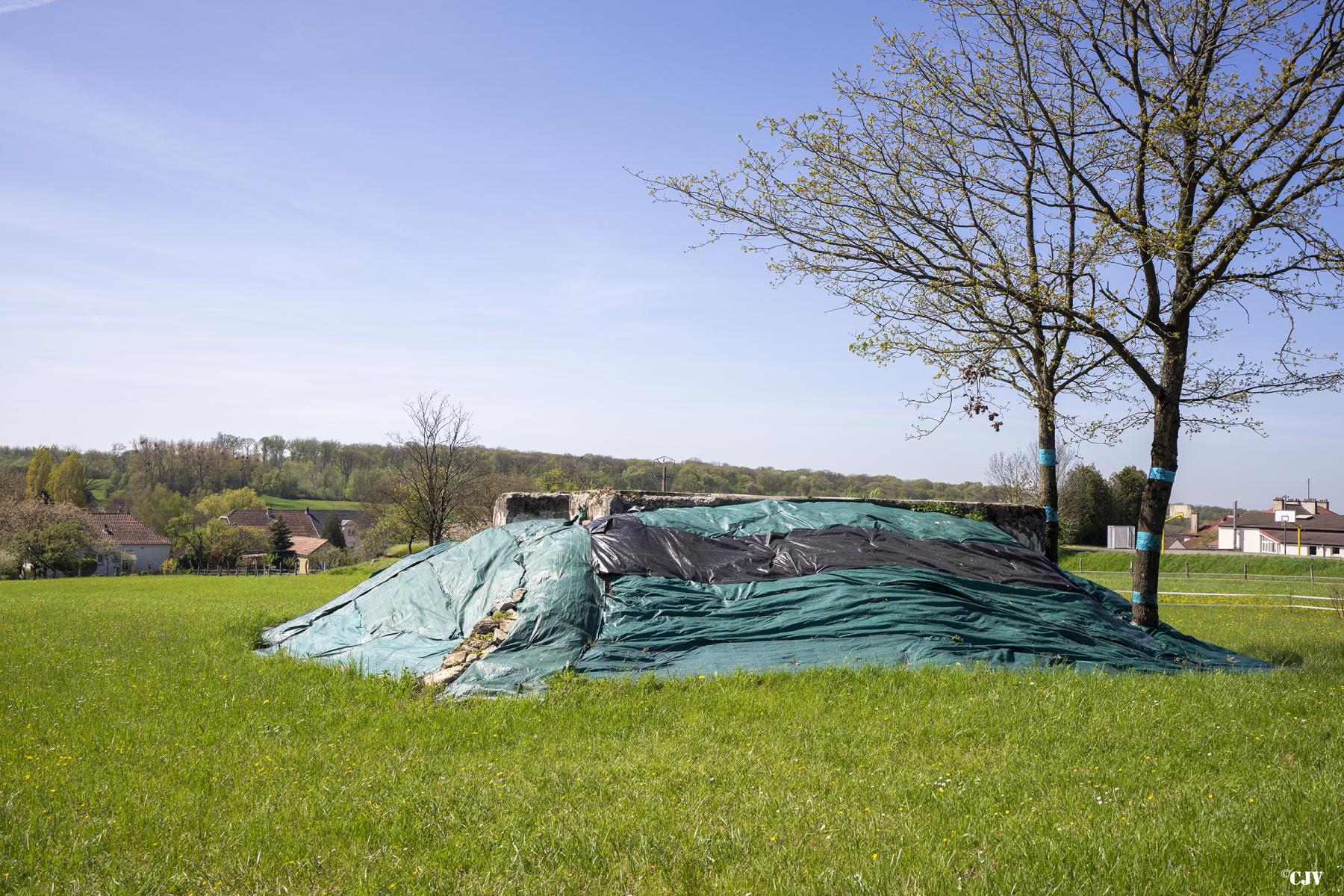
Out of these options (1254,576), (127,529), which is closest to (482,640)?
(1254,576)

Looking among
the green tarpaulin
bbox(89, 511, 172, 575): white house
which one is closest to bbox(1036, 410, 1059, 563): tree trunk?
the green tarpaulin

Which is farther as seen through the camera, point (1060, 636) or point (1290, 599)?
point (1290, 599)

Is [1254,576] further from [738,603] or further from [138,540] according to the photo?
[138,540]

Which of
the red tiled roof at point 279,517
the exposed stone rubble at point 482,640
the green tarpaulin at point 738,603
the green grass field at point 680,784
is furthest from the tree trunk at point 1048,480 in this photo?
the red tiled roof at point 279,517

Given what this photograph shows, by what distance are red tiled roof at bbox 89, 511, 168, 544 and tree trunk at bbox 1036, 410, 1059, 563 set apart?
6153cm

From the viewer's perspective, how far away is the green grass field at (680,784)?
3756mm

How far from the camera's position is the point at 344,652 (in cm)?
980

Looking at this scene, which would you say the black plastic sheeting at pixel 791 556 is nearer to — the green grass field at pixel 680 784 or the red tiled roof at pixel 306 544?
the green grass field at pixel 680 784

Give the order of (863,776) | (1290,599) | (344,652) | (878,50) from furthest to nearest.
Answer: (1290,599), (878,50), (344,652), (863,776)

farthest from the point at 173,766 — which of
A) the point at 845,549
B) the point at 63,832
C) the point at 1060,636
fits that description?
the point at 1060,636

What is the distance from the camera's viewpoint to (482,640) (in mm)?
8578

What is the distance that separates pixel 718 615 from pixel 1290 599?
21864mm

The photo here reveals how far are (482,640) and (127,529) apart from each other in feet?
211

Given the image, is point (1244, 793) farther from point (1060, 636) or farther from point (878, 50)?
point (878, 50)
